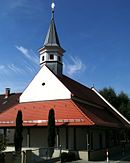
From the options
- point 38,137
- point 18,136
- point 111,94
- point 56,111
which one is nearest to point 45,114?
point 56,111

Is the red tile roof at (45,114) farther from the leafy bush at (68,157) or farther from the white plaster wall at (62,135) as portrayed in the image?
the leafy bush at (68,157)

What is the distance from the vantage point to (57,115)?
105 feet

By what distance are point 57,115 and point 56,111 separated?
0.92 meters

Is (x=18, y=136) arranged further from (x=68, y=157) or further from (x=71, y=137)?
(x=71, y=137)

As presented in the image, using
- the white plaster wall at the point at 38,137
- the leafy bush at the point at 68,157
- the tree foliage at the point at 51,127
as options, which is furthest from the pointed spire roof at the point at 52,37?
the leafy bush at the point at 68,157

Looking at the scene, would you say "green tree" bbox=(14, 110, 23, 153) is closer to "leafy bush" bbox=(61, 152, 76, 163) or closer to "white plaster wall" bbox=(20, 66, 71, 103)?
"leafy bush" bbox=(61, 152, 76, 163)

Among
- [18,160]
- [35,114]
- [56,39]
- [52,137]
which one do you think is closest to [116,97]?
[56,39]

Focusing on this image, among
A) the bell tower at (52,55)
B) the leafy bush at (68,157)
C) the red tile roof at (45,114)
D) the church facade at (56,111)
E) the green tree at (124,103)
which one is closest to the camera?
the leafy bush at (68,157)

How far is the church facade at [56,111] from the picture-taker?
101ft

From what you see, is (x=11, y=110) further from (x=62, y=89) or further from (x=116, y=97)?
(x=116, y=97)

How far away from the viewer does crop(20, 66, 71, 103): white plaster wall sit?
1372 inches

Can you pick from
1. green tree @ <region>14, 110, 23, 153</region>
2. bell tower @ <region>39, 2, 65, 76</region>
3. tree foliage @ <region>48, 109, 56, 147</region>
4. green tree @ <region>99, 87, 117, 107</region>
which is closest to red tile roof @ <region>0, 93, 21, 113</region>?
bell tower @ <region>39, 2, 65, 76</region>

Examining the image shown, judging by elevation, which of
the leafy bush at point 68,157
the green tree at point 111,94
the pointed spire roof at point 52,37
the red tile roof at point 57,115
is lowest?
the leafy bush at point 68,157

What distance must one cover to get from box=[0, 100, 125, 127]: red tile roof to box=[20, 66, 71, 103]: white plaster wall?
641mm
